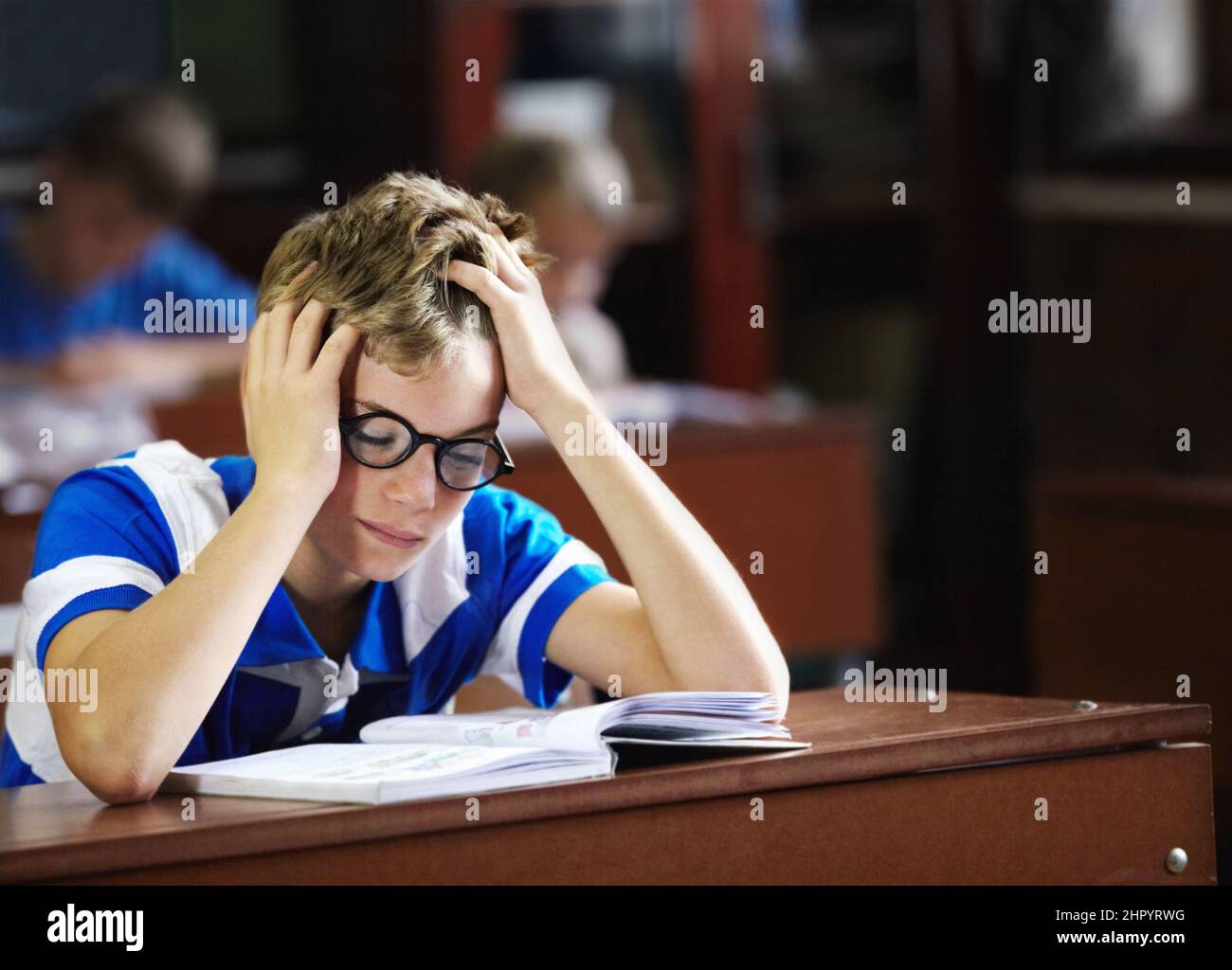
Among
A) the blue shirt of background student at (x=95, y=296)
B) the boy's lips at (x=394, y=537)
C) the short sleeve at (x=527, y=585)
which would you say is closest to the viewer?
the boy's lips at (x=394, y=537)

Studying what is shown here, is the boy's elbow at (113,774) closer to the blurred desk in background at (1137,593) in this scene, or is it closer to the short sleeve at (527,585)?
the short sleeve at (527,585)

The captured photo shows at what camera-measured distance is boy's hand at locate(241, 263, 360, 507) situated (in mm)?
1277

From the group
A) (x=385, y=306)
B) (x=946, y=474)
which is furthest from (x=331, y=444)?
(x=946, y=474)

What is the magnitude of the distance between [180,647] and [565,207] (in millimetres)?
2565

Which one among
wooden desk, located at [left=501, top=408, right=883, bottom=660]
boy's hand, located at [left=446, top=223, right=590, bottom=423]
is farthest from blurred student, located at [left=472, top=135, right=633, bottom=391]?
boy's hand, located at [left=446, top=223, right=590, bottom=423]

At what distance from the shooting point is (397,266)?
4.35ft

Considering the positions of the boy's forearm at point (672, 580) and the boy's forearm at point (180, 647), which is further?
the boy's forearm at point (672, 580)

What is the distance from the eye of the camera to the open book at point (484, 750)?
1.07 metres

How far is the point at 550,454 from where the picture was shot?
307 centimetres

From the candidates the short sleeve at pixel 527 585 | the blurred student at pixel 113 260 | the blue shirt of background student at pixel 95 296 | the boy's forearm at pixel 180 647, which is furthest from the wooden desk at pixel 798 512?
the boy's forearm at pixel 180 647

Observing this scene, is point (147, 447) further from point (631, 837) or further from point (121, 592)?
point (631, 837)

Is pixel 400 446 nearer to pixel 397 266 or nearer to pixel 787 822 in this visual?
pixel 397 266

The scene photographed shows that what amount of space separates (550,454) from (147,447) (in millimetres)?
1671
